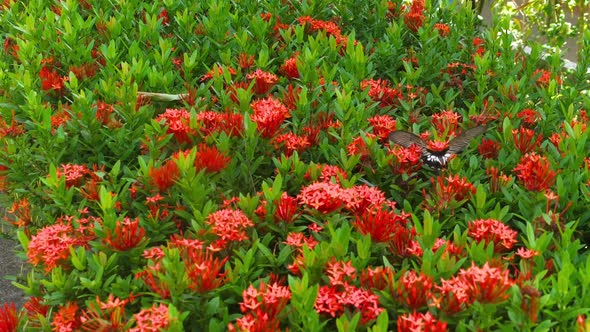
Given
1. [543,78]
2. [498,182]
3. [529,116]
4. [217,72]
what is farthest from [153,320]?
[543,78]

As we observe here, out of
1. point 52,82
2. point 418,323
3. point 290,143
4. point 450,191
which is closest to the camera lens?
point 418,323

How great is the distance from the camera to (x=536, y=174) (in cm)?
198

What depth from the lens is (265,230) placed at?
1.88 m

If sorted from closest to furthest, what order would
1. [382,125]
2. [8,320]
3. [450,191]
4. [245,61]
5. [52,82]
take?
[8,320] < [450,191] < [382,125] < [52,82] < [245,61]

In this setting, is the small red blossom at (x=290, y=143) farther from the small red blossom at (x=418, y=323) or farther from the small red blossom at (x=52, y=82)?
the small red blossom at (x=52, y=82)

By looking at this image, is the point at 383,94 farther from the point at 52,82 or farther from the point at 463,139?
the point at 52,82

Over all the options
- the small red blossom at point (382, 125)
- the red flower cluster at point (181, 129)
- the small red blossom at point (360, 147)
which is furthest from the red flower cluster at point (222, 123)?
the small red blossom at point (382, 125)

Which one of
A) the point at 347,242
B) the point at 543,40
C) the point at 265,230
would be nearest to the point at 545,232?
the point at 347,242

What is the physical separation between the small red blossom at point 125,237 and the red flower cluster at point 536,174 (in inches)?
40.1

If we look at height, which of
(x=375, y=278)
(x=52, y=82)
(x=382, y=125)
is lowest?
(x=52, y=82)

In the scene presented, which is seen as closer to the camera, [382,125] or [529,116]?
[382,125]

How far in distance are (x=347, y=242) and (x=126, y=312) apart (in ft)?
1.68

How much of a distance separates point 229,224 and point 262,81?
3.30 ft

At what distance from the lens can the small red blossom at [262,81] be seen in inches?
Answer: 105
